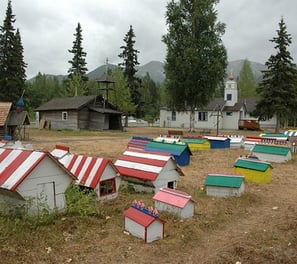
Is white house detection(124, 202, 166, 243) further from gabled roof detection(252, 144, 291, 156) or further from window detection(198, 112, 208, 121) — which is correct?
window detection(198, 112, 208, 121)

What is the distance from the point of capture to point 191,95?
3634 centimetres

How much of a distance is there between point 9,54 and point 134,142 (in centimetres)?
3191

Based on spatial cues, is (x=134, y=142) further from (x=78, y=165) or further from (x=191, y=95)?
(x=191, y=95)

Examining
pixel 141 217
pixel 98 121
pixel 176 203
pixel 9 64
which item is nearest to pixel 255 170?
pixel 176 203

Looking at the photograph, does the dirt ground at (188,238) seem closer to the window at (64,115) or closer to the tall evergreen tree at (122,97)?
the window at (64,115)

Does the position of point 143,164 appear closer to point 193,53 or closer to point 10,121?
point 10,121

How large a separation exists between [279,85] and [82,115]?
22354mm

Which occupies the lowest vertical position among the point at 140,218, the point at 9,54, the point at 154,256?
the point at 154,256

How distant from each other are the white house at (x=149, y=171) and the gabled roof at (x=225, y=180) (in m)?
1.14

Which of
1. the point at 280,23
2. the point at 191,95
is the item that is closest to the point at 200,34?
the point at 191,95

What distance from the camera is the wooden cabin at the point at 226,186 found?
10312 millimetres

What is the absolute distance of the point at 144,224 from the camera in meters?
6.82

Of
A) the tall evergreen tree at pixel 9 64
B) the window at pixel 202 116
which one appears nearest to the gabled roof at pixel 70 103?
the tall evergreen tree at pixel 9 64

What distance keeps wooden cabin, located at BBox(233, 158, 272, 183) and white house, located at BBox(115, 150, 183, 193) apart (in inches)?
131
